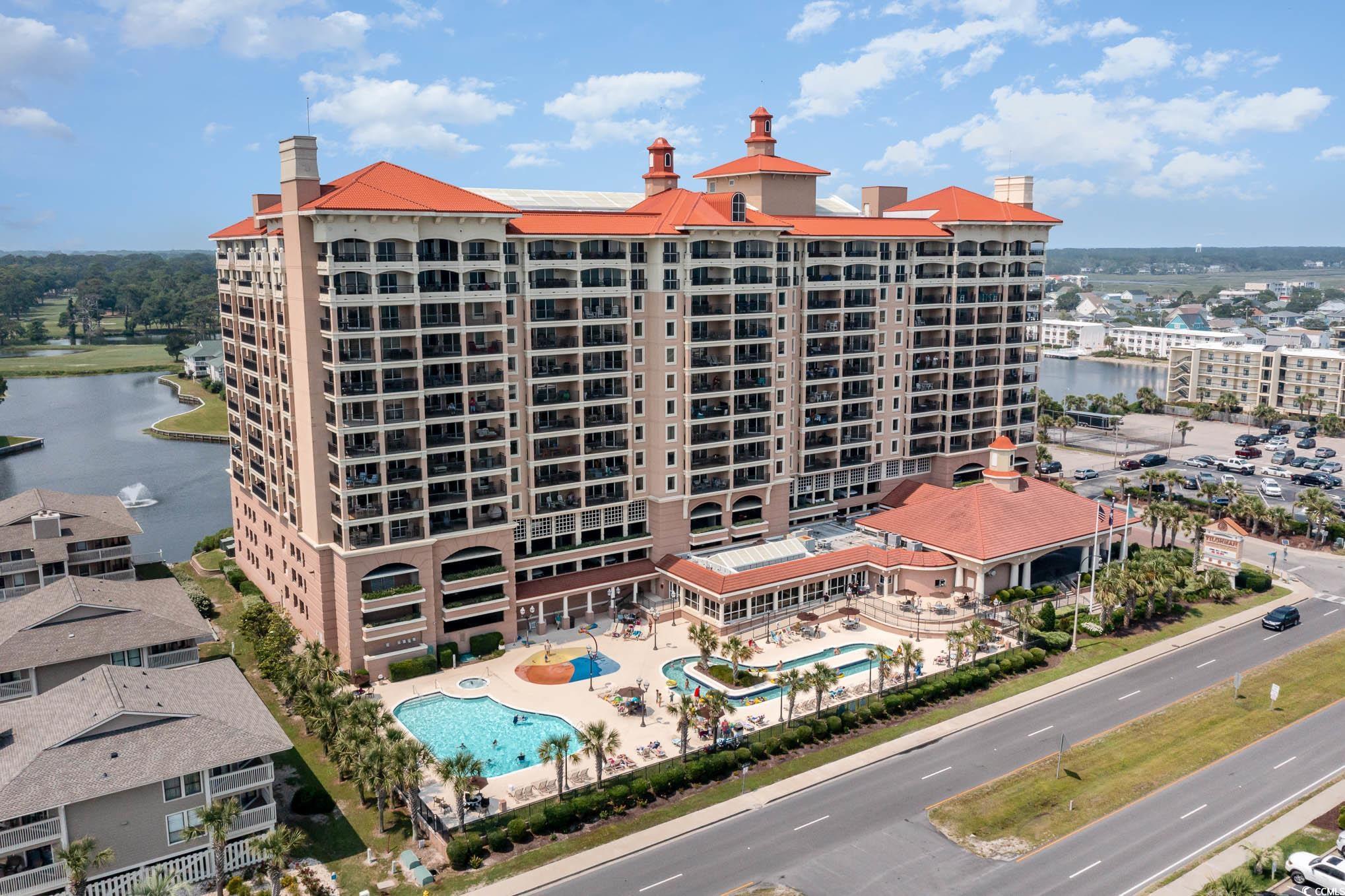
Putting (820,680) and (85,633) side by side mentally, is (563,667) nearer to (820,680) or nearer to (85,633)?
(820,680)

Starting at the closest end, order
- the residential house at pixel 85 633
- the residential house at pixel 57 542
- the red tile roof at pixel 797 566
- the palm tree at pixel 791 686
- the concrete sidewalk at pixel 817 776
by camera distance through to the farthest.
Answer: the concrete sidewalk at pixel 817 776 → the residential house at pixel 85 633 → the palm tree at pixel 791 686 → the residential house at pixel 57 542 → the red tile roof at pixel 797 566

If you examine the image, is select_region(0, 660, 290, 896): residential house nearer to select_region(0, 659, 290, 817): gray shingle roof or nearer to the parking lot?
select_region(0, 659, 290, 817): gray shingle roof

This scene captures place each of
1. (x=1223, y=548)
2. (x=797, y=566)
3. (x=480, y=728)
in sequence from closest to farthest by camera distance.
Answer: (x=480, y=728) < (x=797, y=566) < (x=1223, y=548)

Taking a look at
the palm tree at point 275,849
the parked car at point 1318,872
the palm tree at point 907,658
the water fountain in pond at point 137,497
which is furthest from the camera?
the water fountain in pond at point 137,497

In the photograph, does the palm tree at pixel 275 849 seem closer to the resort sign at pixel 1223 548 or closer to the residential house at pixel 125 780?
the residential house at pixel 125 780

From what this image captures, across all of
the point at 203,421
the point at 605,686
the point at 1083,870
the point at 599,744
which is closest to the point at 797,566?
the point at 605,686

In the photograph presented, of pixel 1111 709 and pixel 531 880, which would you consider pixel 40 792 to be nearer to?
pixel 531 880

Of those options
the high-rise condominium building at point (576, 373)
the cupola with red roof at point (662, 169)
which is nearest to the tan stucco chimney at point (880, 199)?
the high-rise condominium building at point (576, 373)
